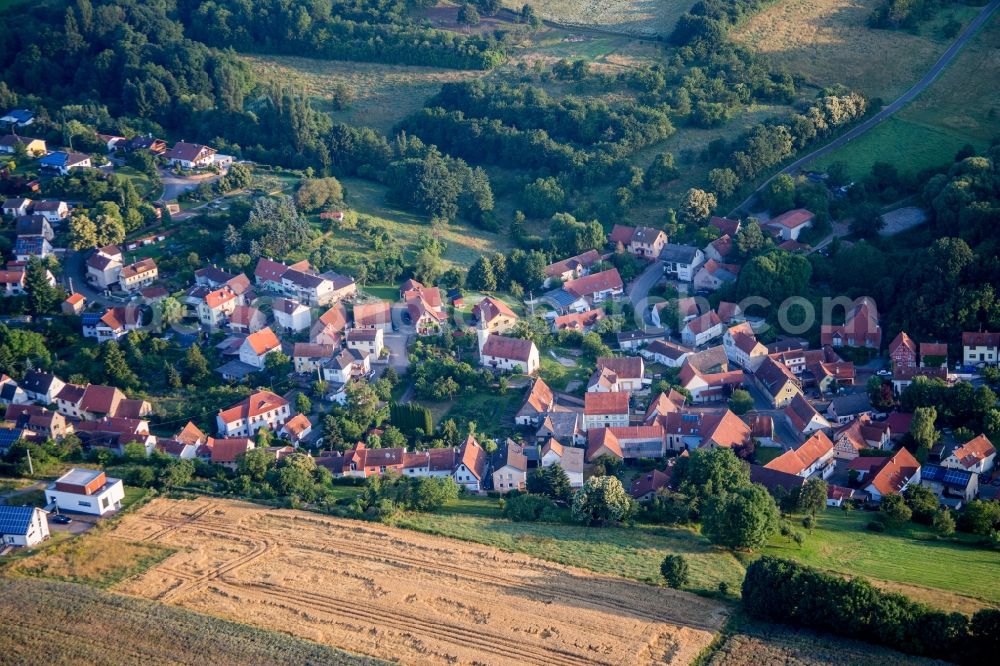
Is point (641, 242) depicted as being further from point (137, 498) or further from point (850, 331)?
point (137, 498)

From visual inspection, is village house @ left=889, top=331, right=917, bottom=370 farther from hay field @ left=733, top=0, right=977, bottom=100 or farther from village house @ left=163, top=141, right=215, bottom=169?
village house @ left=163, top=141, right=215, bottom=169

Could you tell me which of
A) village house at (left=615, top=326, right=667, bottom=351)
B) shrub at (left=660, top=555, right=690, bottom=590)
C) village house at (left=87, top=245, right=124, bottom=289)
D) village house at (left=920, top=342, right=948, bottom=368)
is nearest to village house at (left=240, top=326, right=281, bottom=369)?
village house at (left=87, top=245, right=124, bottom=289)

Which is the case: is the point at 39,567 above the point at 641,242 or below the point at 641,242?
below

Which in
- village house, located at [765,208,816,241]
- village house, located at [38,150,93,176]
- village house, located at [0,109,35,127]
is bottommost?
village house, located at [38,150,93,176]

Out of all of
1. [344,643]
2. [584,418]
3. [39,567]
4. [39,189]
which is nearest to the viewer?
[344,643]

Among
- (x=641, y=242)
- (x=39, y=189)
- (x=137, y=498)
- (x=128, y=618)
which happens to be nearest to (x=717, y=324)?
(x=641, y=242)

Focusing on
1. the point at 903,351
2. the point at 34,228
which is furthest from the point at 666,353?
the point at 34,228

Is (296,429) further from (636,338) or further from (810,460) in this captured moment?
(810,460)
